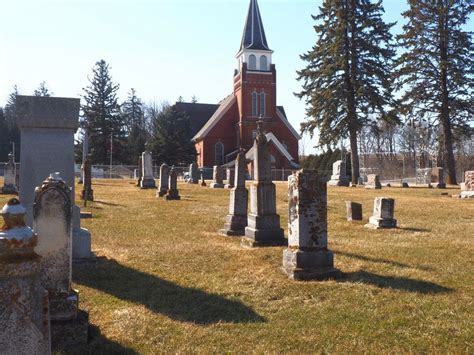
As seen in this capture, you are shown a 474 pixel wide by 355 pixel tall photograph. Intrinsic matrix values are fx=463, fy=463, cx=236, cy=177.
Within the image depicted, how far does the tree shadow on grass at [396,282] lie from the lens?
6191 millimetres

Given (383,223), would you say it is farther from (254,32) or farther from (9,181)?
(254,32)

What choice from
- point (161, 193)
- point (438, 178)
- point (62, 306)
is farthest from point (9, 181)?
point (438, 178)

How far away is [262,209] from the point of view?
33.2 ft

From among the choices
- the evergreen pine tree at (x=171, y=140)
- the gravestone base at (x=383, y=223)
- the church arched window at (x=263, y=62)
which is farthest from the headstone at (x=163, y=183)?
the church arched window at (x=263, y=62)

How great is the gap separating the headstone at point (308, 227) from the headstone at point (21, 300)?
4.88 m

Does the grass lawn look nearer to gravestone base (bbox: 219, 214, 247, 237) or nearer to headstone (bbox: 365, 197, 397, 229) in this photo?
gravestone base (bbox: 219, 214, 247, 237)

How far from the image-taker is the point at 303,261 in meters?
7.05

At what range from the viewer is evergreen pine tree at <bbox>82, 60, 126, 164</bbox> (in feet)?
181

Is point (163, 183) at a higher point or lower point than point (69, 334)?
higher

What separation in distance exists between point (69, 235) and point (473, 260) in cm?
648

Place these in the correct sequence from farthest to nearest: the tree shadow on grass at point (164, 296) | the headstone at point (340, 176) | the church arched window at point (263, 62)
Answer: the church arched window at point (263, 62), the headstone at point (340, 176), the tree shadow on grass at point (164, 296)

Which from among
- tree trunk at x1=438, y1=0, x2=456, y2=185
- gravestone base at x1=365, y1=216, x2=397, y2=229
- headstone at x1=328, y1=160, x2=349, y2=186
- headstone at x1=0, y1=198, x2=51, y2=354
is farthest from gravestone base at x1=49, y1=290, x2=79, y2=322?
tree trunk at x1=438, y1=0, x2=456, y2=185

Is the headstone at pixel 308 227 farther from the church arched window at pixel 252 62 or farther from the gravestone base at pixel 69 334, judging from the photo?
the church arched window at pixel 252 62

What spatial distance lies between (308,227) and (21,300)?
5.24 metres
